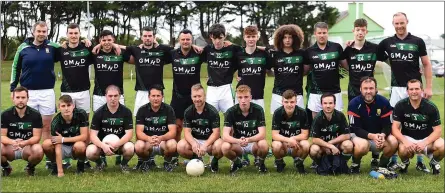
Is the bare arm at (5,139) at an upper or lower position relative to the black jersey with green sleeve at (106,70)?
lower

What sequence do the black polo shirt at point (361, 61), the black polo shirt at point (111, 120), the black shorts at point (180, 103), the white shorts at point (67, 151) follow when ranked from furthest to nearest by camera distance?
the black shorts at point (180, 103) → the black polo shirt at point (361, 61) → the black polo shirt at point (111, 120) → the white shorts at point (67, 151)

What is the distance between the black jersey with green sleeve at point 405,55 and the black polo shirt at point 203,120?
233 centimetres

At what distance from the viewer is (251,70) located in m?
6.56

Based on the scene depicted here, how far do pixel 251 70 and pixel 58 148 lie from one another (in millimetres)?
2581

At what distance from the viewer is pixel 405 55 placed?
20.5 feet

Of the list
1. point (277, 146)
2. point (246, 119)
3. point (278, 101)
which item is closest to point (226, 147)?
point (246, 119)

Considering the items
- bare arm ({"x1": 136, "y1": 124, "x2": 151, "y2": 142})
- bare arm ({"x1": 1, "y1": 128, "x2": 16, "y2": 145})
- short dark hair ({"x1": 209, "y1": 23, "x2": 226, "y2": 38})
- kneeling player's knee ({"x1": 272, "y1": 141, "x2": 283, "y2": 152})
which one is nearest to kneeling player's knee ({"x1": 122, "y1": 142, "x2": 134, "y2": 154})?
bare arm ({"x1": 136, "y1": 124, "x2": 151, "y2": 142})

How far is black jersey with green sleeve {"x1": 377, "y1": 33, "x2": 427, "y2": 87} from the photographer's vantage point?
6234 mm

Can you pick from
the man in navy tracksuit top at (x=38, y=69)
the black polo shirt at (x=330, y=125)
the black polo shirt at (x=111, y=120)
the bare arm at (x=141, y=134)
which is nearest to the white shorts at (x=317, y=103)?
the black polo shirt at (x=330, y=125)

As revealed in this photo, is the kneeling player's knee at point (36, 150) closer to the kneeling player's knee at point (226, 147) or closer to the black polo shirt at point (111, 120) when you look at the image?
the black polo shirt at point (111, 120)

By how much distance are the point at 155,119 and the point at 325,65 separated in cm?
224

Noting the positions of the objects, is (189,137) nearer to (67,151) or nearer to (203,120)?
(203,120)

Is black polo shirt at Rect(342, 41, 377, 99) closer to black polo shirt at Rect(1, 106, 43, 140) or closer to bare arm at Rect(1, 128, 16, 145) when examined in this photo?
black polo shirt at Rect(1, 106, 43, 140)

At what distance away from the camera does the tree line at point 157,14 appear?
29.5m
